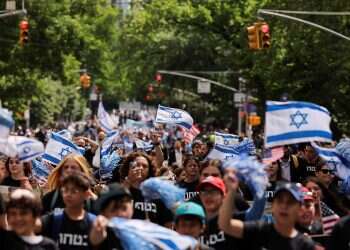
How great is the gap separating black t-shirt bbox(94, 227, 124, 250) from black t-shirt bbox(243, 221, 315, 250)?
2.73 feet

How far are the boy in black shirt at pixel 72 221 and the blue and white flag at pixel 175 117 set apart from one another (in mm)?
10165

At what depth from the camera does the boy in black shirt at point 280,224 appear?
6.93m

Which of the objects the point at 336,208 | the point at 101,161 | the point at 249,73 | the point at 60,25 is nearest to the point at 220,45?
the point at 249,73

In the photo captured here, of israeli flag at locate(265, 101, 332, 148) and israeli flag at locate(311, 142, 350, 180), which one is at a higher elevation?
israeli flag at locate(265, 101, 332, 148)

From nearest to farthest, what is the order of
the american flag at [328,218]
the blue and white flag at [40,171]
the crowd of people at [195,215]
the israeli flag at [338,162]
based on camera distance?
the crowd of people at [195,215]
the american flag at [328,218]
the israeli flag at [338,162]
the blue and white flag at [40,171]

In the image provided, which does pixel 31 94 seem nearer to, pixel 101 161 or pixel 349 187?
pixel 101 161

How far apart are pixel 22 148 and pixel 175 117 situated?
964 centimetres

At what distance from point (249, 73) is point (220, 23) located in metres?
6.29

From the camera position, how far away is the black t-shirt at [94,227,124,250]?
23.4ft

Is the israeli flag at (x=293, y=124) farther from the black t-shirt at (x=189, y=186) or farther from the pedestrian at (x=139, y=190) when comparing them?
the black t-shirt at (x=189, y=186)

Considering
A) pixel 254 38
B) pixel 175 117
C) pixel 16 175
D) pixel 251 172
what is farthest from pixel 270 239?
pixel 254 38

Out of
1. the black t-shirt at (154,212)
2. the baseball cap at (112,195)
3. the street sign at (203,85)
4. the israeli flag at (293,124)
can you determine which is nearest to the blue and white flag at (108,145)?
the black t-shirt at (154,212)

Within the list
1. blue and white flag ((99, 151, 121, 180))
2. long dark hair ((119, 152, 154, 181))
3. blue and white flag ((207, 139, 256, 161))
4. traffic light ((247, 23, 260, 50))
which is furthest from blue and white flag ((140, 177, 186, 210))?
traffic light ((247, 23, 260, 50))

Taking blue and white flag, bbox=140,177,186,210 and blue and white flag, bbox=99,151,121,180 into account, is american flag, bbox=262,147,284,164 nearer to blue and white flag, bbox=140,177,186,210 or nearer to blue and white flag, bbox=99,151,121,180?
blue and white flag, bbox=140,177,186,210
